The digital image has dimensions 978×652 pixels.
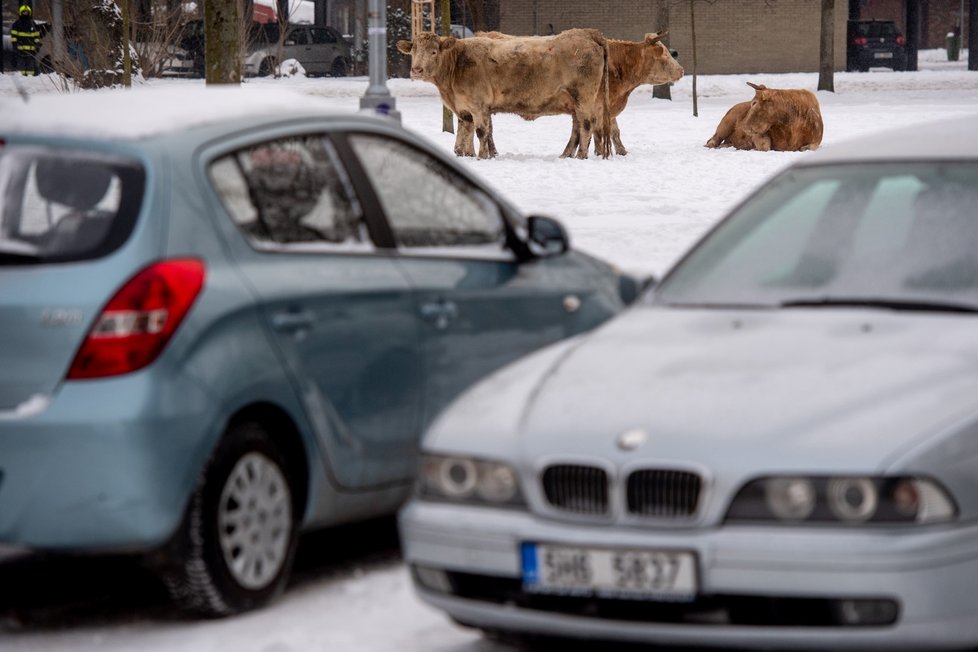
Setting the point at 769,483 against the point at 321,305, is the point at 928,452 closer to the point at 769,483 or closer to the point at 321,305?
the point at 769,483

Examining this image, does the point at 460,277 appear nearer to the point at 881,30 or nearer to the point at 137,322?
the point at 137,322

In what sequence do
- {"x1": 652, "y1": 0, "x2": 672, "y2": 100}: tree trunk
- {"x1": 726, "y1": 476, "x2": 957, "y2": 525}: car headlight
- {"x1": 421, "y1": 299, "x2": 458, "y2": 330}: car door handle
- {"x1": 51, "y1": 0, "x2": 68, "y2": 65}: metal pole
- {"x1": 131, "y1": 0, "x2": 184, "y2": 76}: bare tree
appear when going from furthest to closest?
{"x1": 652, "y1": 0, "x2": 672, "y2": 100}: tree trunk, {"x1": 51, "y1": 0, "x2": 68, "y2": 65}: metal pole, {"x1": 131, "y1": 0, "x2": 184, "y2": 76}: bare tree, {"x1": 421, "y1": 299, "x2": 458, "y2": 330}: car door handle, {"x1": 726, "y1": 476, "x2": 957, "y2": 525}: car headlight

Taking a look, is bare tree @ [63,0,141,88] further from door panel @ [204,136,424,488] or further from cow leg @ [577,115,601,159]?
door panel @ [204,136,424,488]

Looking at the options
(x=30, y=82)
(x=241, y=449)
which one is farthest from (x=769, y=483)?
(x=30, y=82)

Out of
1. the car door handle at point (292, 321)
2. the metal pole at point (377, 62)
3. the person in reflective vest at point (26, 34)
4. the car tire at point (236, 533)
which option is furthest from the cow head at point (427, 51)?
the car tire at point (236, 533)

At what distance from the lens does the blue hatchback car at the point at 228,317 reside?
5910mm

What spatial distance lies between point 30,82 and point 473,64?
80.3 ft

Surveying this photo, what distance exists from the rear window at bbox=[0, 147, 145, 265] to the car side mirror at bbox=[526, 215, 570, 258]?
1.61 m

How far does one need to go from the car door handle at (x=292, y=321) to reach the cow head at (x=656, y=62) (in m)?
25.4

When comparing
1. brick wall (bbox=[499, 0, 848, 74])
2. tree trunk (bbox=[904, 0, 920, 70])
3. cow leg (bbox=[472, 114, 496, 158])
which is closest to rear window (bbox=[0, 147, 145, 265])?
cow leg (bbox=[472, 114, 496, 158])

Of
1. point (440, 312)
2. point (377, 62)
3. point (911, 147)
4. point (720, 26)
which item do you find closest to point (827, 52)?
point (720, 26)

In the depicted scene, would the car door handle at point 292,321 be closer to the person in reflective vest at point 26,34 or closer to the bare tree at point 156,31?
the bare tree at point 156,31

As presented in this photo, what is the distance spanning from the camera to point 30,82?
5109cm

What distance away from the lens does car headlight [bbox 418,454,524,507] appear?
5.17 meters
